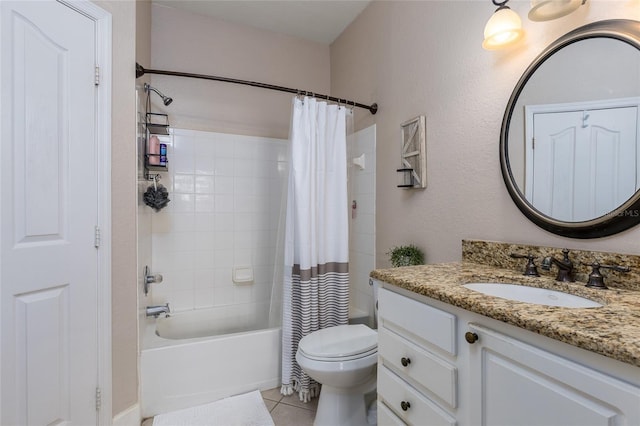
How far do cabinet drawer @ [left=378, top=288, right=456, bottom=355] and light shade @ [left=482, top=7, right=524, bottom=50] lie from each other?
1082 millimetres

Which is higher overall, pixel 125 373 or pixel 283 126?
pixel 283 126

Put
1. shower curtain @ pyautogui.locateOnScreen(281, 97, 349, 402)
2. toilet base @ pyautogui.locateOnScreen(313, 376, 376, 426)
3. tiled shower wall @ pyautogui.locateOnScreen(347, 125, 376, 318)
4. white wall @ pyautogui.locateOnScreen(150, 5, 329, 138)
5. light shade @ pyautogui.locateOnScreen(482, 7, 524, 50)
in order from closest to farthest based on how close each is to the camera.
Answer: light shade @ pyautogui.locateOnScreen(482, 7, 524, 50) → toilet base @ pyautogui.locateOnScreen(313, 376, 376, 426) → shower curtain @ pyautogui.locateOnScreen(281, 97, 349, 402) → tiled shower wall @ pyautogui.locateOnScreen(347, 125, 376, 318) → white wall @ pyautogui.locateOnScreen(150, 5, 329, 138)

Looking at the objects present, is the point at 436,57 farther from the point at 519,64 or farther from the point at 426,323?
the point at 426,323

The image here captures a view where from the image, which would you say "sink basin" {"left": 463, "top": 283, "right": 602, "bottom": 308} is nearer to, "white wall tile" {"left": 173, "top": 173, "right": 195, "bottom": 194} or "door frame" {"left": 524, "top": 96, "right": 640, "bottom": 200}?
"door frame" {"left": 524, "top": 96, "right": 640, "bottom": 200}

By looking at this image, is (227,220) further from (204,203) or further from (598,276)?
(598,276)

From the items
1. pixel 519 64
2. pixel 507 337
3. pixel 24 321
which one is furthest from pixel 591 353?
pixel 24 321

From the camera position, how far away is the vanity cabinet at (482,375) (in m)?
0.57

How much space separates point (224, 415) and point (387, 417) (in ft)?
3.63

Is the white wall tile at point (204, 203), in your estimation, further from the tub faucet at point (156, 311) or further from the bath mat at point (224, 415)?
the bath mat at point (224, 415)

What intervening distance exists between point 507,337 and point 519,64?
1116 millimetres

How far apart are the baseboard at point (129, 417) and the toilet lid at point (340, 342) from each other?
3.09 ft

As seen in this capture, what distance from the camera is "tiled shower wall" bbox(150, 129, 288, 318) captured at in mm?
2395

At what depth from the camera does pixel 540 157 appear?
1.20m

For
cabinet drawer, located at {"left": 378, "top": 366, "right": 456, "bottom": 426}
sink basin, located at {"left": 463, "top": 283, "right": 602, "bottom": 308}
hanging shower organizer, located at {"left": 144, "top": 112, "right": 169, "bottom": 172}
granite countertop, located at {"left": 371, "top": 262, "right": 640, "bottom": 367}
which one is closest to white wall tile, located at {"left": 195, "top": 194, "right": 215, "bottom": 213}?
hanging shower organizer, located at {"left": 144, "top": 112, "right": 169, "bottom": 172}
